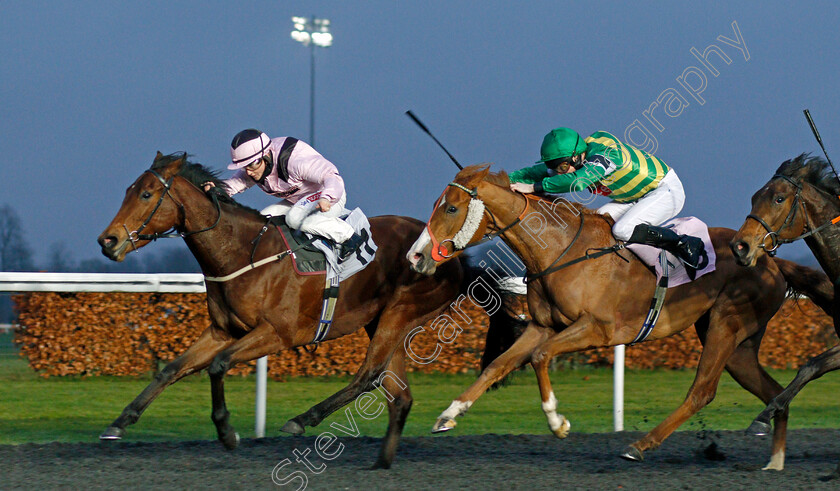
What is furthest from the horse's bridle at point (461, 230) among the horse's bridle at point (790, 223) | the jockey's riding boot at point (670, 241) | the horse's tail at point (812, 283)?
the horse's tail at point (812, 283)

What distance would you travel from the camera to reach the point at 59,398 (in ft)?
20.9

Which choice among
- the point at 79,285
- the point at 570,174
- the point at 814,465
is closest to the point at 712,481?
the point at 814,465

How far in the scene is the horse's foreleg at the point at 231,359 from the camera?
4148mm

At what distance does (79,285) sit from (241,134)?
2.23 meters

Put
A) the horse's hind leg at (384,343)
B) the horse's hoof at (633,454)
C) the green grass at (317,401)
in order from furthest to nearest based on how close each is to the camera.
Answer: the green grass at (317,401)
the horse's hind leg at (384,343)
the horse's hoof at (633,454)

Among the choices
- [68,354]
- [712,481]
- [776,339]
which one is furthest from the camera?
[776,339]

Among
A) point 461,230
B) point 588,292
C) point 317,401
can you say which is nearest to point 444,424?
point 461,230

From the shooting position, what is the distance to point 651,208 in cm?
443

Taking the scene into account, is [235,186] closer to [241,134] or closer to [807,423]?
[241,134]

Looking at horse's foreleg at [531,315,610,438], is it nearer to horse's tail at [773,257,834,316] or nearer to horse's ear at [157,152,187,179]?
horse's tail at [773,257,834,316]

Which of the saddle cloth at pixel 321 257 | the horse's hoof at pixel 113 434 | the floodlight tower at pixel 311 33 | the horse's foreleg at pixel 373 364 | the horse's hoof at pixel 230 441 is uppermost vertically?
the floodlight tower at pixel 311 33

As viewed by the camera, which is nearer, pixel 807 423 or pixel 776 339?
pixel 807 423

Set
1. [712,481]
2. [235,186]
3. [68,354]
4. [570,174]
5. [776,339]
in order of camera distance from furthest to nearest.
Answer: [776,339] < [68,354] < [235,186] < [570,174] < [712,481]

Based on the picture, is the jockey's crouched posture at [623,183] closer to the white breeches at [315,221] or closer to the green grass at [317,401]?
the white breeches at [315,221]
